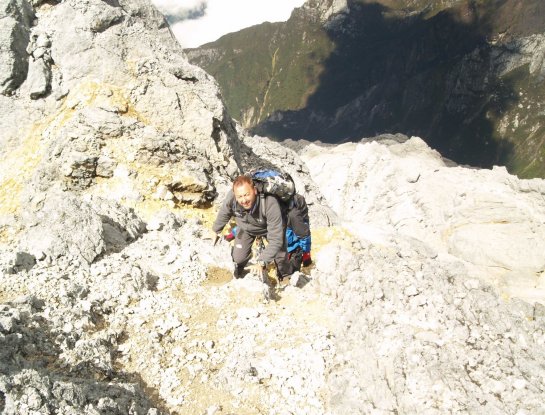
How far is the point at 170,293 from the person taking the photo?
430 inches

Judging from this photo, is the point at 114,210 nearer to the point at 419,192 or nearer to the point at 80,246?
the point at 80,246

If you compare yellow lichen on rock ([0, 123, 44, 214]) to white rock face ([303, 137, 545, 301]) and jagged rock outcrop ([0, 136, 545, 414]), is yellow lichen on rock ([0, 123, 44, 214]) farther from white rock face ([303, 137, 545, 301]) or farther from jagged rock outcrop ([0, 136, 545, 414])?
white rock face ([303, 137, 545, 301])

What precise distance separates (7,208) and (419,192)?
5627cm

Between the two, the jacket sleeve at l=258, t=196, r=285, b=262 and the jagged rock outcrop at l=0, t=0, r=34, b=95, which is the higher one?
the jagged rock outcrop at l=0, t=0, r=34, b=95

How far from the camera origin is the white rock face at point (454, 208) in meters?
50.3

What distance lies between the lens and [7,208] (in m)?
17.1

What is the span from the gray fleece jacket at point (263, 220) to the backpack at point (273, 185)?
0.46 ft

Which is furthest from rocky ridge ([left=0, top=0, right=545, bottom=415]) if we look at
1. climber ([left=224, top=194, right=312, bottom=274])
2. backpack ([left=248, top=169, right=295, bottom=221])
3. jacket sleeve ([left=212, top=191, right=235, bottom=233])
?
backpack ([left=248, top=169, right=295, bottom=221])

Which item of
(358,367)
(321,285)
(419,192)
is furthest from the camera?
(419,192)

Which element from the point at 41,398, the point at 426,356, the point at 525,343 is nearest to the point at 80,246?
the point at 41,398

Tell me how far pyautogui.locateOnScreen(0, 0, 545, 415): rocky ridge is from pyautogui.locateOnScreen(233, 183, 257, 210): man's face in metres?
2.80

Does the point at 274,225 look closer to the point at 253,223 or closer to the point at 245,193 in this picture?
the point at 253,223

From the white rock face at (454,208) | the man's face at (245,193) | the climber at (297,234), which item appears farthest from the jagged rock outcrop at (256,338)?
the white rock face at (454,208)

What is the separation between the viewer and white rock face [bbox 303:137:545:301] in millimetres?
50312
